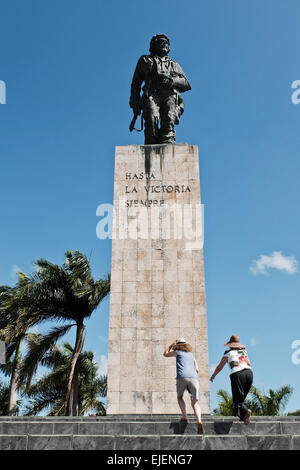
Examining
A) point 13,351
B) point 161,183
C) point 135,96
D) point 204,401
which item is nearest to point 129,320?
point 204,401

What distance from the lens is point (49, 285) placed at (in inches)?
757

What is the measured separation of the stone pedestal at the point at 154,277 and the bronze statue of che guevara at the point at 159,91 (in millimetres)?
989

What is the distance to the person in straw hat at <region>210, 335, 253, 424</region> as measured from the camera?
6.55 metres

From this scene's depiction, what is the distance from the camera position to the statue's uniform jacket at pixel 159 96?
45.0ft

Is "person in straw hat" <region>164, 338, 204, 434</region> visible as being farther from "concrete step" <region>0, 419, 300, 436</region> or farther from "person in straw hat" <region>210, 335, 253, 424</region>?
"person in straw hat" <region>210, 335, 253, 424</region>

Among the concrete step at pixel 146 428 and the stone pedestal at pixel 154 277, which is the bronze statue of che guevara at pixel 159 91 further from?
the concrete step at pixel 146 428

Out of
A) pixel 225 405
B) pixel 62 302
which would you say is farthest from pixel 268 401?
pixel 62 302

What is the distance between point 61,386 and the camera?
81.1 feet

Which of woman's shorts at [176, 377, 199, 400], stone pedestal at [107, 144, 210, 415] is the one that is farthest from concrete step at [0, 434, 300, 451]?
stone pedestal at [107, 144, 210, 415]

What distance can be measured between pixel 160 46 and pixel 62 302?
38.5 feet

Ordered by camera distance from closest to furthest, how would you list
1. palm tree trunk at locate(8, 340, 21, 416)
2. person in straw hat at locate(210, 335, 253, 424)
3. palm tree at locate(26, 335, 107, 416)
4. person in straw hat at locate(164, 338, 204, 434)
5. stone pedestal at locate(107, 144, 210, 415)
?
person in straw hat at locate(210, 335, 253, 424) < person in straw hat at locate(164, 338, 204, 434) < stone pedestal at locate(107, 144, 210, 415) < palm tree trunk at locate(8, 340, 21, 416) < palm tree at locate(26, 335, 107, 416)

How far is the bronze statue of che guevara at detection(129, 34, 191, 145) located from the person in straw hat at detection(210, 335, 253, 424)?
8.14 m

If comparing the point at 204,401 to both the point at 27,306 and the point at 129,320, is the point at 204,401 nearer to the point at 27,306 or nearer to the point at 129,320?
the point at 129,320
